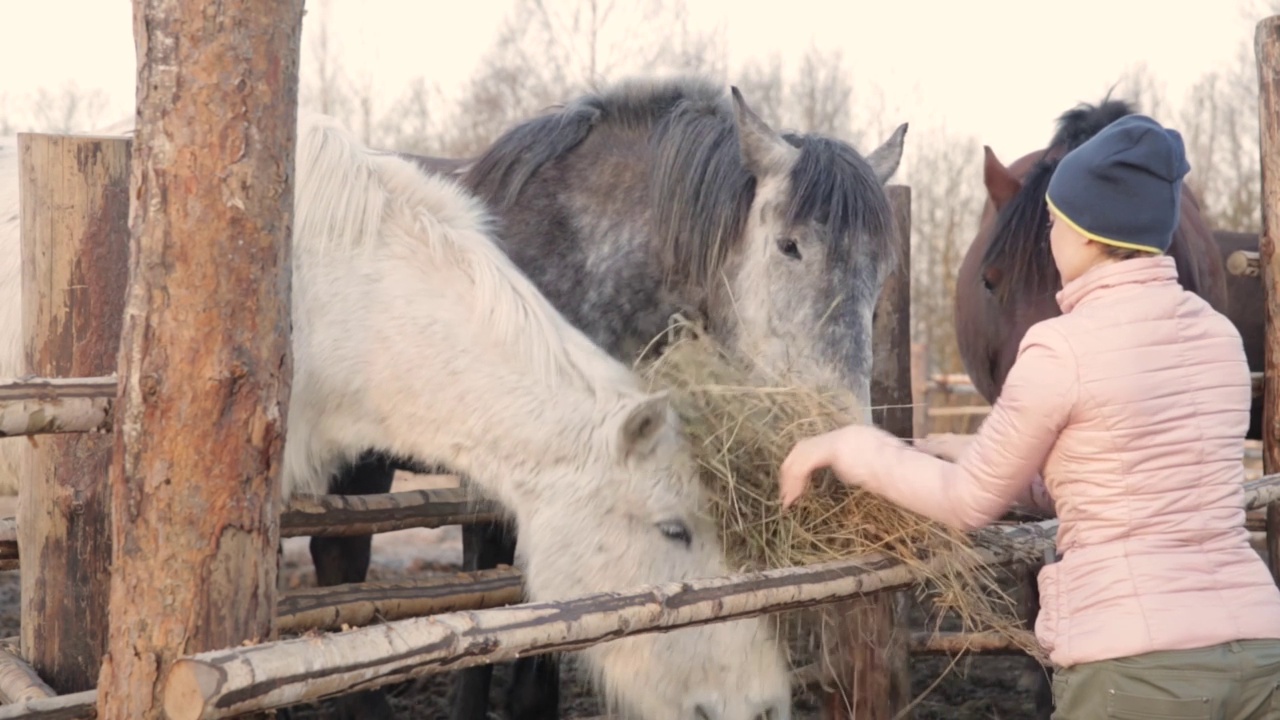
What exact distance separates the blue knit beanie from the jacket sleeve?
0.70 feet

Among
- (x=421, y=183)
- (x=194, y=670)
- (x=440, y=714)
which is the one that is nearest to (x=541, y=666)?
(x=440, y=714)

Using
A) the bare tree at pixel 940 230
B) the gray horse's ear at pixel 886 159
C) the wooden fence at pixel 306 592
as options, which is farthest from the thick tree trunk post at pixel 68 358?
the bare tree at pixel 940 230

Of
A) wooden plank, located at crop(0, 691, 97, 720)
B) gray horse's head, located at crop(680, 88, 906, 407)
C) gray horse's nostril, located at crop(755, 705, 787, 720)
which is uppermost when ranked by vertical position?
gray horse's head, located at crop(680, 88, 906, 407)

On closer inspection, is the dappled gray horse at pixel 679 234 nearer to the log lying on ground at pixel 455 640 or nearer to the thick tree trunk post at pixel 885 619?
the thick tree trunk post at pixel 885 619

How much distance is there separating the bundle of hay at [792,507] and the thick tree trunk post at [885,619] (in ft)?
1.22

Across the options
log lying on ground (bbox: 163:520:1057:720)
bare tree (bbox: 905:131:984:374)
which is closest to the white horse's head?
log lying on ground (bbox: 163:520:1057:720)

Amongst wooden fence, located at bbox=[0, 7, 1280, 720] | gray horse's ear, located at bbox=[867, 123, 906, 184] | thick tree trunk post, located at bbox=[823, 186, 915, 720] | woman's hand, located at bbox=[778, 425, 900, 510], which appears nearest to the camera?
wooden fence, located at bbox=[0, 7, 1280, 720]

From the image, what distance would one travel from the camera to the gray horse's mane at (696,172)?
3799 millimetres

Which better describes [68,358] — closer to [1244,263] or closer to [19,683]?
[19,683]

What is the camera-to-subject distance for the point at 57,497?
2.94 meters

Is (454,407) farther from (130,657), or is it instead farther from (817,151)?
(817,151)

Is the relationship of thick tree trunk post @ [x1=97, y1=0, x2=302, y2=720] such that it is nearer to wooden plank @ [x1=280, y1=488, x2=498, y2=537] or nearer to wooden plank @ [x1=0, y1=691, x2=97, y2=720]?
wooden plank @ [x1=0, y1=691, x2=97, y2=720]

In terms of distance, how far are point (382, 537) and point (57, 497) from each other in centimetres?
750

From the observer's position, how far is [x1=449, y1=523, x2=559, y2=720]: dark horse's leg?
15.1ft
